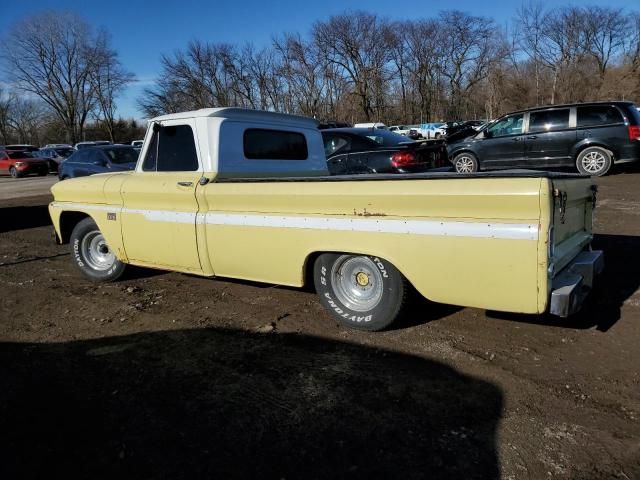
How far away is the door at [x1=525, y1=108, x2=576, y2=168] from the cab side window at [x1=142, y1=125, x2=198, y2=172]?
10366mm

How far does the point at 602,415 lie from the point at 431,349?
1168mm

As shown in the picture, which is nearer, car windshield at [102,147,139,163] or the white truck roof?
the white truck roof

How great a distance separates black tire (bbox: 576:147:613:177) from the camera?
39.0 feet

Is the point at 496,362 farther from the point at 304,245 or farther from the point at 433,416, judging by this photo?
the point at 304,245

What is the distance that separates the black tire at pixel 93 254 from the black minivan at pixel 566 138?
9.98m

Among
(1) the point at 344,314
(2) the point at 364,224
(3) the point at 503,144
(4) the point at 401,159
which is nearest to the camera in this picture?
(2) the point at 364,224

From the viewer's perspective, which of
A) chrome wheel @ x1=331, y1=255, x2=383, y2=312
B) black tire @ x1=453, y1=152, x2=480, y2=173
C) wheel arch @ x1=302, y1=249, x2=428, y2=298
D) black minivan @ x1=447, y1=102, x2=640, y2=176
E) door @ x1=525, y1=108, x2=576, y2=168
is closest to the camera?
wheel arch @ x1=302, y1=249, x2=428, y2=298

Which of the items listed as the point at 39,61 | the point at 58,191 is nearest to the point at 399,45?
the point at 39,61

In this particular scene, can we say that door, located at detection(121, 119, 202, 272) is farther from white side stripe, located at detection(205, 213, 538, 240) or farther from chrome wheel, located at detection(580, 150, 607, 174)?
chrome wheel, located at detection(580, 150, 607, 174)

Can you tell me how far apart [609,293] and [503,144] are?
9.31 meters

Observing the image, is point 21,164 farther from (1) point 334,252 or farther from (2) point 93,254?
(1) point 334,252

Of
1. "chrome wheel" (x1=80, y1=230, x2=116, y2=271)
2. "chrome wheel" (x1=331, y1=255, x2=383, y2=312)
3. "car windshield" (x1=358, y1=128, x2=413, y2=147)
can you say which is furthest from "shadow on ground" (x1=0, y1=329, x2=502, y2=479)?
"car windshield" (x1=358, y1=128, x2=413, y2=147)

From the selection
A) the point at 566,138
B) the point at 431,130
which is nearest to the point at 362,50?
the point at 431,130

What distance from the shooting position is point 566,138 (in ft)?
39.6
